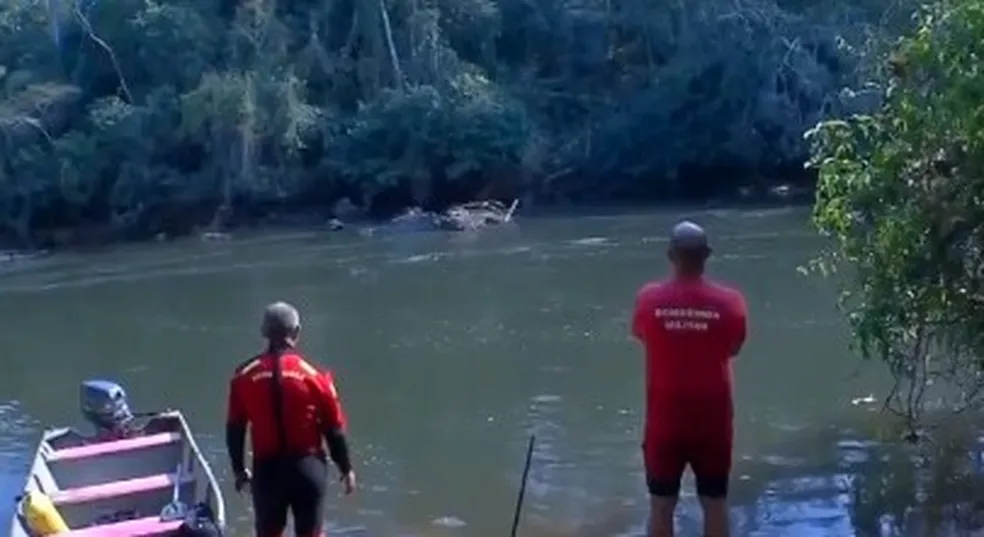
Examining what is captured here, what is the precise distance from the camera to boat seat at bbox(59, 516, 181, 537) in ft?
31.6

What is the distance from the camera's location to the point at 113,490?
36.2 feet

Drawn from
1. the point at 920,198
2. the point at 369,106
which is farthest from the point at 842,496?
the point at 369,106

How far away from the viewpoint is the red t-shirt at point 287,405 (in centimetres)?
783

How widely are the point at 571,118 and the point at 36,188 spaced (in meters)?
12.6

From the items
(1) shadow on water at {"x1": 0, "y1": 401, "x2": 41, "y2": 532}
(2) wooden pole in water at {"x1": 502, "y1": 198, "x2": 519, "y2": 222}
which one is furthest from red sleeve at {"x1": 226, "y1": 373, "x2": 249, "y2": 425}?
(2) wooden pole in water at {"x1": 502, "y1": 198, "x2": 519, "y2": 222}

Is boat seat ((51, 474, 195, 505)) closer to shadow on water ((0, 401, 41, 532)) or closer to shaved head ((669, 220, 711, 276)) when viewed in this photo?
shadow on water ((0, 401, 41, 532))

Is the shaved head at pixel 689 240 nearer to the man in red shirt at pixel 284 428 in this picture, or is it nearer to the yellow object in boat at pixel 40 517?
the man in red shirt at pixel 284 428

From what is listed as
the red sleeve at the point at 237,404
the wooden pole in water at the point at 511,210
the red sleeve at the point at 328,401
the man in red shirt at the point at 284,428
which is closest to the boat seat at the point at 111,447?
the man in red shirt at the point at 284,428

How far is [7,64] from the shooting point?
41625mm

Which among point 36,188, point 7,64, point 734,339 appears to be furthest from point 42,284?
point 734,339

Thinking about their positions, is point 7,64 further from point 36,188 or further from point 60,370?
point 60,370

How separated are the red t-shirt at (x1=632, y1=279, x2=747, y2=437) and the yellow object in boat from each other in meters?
4.04

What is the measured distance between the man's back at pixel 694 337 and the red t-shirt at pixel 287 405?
5.02ft

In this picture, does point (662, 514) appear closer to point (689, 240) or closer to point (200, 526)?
point (689, 240)
